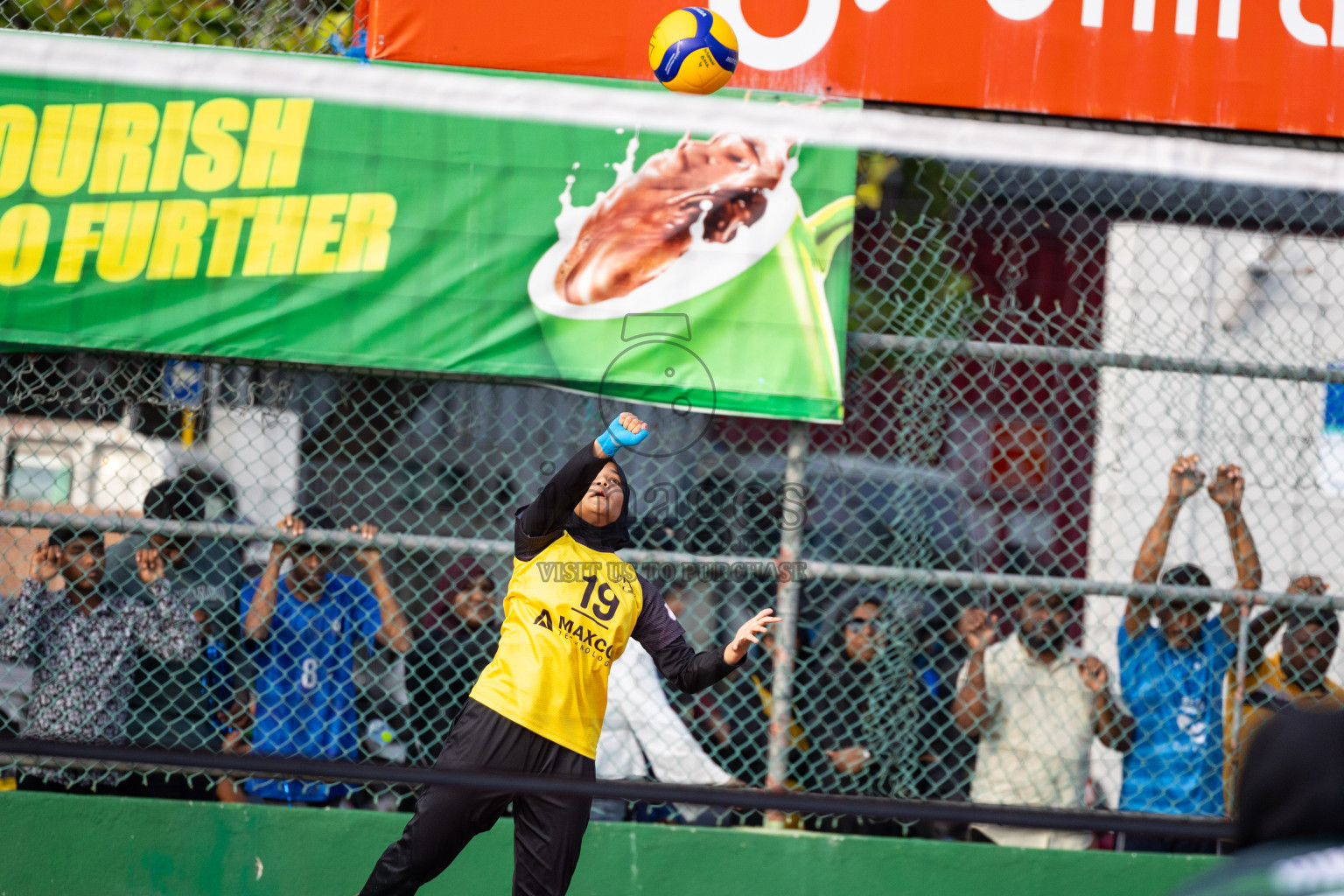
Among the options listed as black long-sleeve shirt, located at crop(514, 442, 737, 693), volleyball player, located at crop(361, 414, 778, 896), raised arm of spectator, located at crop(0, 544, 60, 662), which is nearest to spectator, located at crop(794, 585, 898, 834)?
black long-sleeve shirt, located at crop(514, 442, 737, 693)

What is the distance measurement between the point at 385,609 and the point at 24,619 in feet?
4.22

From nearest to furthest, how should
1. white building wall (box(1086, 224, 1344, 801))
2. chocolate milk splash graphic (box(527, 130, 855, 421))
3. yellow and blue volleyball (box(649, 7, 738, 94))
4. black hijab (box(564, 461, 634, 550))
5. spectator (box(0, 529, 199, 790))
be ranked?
black hijab (box(564, 461, 634, 550)) → yellow and blue volleyball (box(649, 7, 738, 94)) → spectator (box(0, 529, 199, 790)) → chocolate milk splash graphic (box(527, 130, 855, 421)) → white building wall (box(1086, 224, 1344, 801))

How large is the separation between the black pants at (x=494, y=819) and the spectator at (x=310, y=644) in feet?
2.49

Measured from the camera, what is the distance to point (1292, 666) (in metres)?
4.59

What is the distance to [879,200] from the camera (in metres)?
4.75

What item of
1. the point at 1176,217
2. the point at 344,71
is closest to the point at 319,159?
the point at 344,71

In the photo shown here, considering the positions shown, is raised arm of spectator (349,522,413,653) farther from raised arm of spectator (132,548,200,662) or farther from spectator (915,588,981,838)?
spectator (915,588,981,838)

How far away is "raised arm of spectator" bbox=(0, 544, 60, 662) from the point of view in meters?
4.30

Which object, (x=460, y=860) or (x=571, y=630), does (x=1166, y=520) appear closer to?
(x=571, y=630)

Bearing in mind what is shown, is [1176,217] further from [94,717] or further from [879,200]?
[94,717]

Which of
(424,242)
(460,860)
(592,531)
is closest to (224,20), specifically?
(424,242)

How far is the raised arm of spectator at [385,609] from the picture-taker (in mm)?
4402

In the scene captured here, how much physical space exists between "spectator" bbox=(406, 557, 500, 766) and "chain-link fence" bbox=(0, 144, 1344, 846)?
0.01 m

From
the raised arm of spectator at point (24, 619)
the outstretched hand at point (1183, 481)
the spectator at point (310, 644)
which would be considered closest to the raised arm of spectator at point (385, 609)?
the spectator at point (310, 644)
